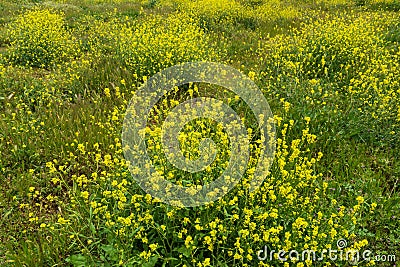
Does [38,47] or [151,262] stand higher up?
[38,47]

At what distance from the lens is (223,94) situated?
476cm

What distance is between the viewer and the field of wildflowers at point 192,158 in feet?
7.89

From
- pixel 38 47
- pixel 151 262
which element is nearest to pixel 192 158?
pixel 151 262

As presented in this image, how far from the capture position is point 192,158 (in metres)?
2.69

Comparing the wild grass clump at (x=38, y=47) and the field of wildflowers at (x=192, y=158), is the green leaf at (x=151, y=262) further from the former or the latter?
the wild grass clump at (x=38, y=47)

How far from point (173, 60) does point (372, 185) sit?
3.31 metres

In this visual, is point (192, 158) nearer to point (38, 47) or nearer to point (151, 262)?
point (151, 262)

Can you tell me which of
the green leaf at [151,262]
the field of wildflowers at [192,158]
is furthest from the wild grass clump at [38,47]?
the green leaf at [151,262]

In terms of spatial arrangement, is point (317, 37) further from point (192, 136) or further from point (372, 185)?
point (192, 136)

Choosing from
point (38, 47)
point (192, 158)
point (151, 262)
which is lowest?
point (151, 262)

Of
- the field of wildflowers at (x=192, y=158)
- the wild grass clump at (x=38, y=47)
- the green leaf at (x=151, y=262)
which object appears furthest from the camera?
the wild grass clump at (x=38, y=47)

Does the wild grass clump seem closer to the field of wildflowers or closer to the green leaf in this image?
the field of wildflowers

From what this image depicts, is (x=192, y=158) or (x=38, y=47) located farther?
(x=38, y=47)

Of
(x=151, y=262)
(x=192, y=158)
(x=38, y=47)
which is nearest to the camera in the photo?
(x=151, y=262)
